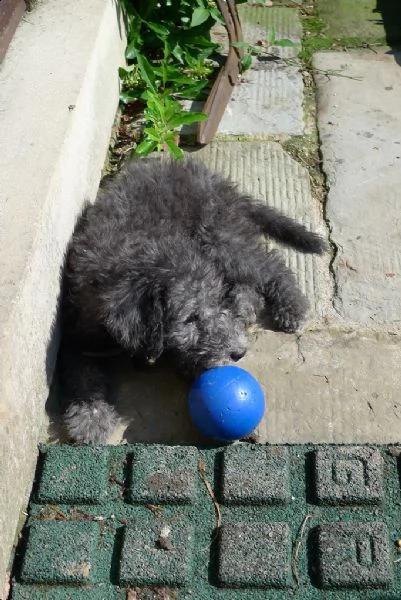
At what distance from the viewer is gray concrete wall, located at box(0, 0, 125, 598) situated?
125 inches

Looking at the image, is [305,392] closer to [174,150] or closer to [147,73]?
[174,150]

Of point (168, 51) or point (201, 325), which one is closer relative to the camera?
point (201, 325)

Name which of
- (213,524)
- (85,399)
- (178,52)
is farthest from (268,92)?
(213,524)

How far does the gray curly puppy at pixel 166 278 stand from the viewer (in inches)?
140

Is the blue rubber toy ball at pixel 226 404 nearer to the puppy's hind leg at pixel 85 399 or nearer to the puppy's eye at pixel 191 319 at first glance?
the puppy's eye at pixel 191 319

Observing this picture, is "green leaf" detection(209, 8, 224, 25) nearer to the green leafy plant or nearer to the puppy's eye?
the green leafy plant

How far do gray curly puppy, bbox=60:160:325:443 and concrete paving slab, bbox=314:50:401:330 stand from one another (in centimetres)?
30

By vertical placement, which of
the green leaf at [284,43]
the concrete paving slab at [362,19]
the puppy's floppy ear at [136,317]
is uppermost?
the puppy's floppy ear at [136,317]

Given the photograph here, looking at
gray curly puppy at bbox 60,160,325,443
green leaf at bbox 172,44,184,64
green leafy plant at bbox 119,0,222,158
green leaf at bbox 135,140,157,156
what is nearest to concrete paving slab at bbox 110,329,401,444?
gray curly puppy at bbox 60,160,325,443

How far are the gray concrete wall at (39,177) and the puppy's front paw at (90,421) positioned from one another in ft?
0.50

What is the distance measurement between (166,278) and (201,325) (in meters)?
0.32

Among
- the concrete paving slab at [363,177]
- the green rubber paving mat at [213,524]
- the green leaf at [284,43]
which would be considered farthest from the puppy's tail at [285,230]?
the green leaf at [284,43]

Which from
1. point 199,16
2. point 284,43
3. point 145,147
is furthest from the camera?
point 284,43

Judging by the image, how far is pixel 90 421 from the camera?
363 cm
